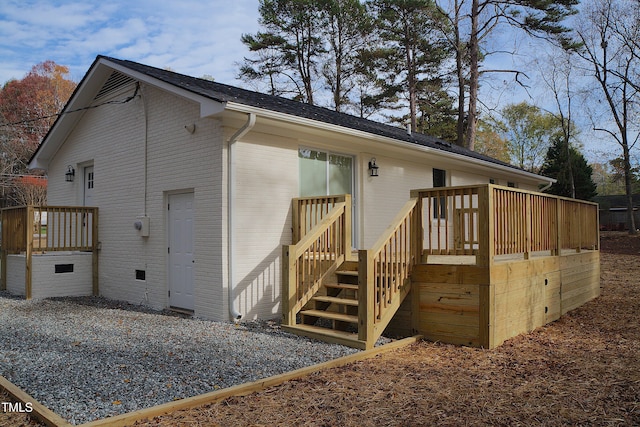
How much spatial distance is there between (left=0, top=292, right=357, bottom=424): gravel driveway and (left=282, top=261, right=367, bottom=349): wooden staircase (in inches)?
5.7

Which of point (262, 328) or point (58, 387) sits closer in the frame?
point (58, 387)

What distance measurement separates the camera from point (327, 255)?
7.24 meters

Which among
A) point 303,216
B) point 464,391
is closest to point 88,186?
point 303,216

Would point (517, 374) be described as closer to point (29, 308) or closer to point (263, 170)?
point (263, 170)

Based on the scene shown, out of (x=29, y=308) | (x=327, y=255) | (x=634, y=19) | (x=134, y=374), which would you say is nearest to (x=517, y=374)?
(x=327, y=255)

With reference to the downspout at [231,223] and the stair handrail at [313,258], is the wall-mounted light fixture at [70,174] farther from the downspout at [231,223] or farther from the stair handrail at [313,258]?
the stair handrail at [313,258]

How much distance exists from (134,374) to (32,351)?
1.69 m

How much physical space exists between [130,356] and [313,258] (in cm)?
263

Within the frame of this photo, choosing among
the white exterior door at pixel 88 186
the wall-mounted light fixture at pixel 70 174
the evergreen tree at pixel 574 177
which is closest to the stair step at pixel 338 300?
the white exterior door at pixel 88 186

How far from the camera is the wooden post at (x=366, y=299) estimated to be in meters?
5.53

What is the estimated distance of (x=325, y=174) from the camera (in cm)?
870

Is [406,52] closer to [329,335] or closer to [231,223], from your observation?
[231,223]

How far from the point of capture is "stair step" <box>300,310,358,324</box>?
593 centimetres

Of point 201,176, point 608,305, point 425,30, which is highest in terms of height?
point 425,30
